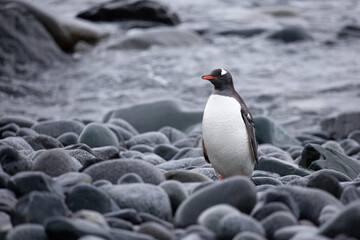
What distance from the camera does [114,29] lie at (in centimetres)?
1997

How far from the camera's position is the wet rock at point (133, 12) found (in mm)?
20719

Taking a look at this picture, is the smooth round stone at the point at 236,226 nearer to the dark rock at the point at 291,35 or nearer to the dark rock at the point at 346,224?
the dark rock at the point at 346,224

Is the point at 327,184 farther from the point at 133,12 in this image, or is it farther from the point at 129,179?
the point at 133,12

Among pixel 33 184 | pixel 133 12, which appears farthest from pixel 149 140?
pixel 133 12

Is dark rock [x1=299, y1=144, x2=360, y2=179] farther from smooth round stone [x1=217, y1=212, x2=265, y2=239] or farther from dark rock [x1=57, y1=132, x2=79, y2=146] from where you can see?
smooth round stone [x1=217, y1=212, x2=265, y2=239]

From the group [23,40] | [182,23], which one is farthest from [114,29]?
[23,40]

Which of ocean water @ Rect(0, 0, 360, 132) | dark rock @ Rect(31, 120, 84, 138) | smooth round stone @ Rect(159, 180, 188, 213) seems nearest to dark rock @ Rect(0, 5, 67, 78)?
ocean water @ Rect(0, 0, 360, 132)

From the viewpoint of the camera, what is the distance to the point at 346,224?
10.3 feet

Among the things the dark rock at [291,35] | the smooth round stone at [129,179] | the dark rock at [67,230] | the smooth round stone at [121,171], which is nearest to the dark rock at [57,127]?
the smooth round stone at [121,171]

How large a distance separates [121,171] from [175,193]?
0.51 metres

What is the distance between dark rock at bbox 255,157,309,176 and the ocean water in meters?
4.96

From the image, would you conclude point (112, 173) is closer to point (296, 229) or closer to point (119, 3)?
point (296, 229)

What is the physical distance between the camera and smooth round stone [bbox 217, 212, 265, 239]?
3.22m

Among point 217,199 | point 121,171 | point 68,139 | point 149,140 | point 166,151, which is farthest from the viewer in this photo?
point 149,140
